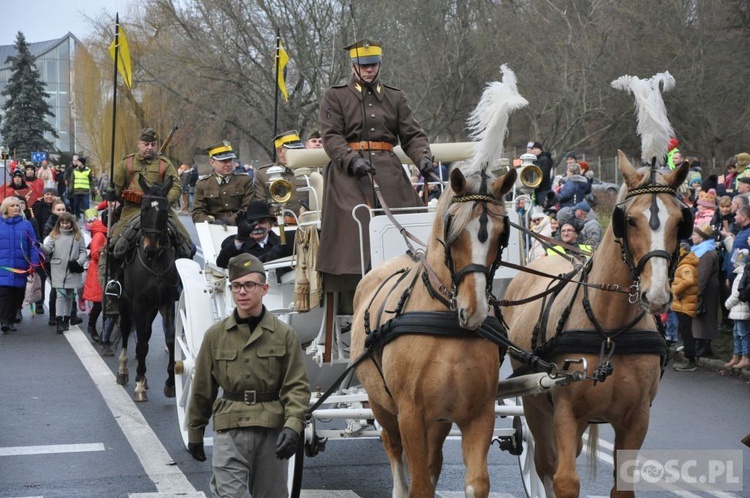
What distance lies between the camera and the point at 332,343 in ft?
27.9

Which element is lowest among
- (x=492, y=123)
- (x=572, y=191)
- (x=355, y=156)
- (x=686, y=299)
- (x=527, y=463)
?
(x=527, y=463)

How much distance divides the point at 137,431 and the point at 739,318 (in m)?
6.49

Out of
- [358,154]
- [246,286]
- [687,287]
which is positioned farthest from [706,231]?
[246,286]

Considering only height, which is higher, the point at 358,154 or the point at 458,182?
the point at 358,154

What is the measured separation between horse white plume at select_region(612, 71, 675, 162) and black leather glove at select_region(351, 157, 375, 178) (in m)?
1.84

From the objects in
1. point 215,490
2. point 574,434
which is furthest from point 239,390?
point 574,434

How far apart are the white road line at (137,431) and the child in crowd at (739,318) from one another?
20.8ft

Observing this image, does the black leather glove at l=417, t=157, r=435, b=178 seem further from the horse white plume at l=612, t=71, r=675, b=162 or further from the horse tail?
the horse tail

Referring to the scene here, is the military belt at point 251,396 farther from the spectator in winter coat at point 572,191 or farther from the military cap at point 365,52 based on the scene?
the spectator in winter coat at point 572,191

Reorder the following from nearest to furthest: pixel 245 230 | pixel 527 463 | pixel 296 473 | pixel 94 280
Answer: pixel 296 473
pixel 527 463
pixel 245 230
pixel 94 280

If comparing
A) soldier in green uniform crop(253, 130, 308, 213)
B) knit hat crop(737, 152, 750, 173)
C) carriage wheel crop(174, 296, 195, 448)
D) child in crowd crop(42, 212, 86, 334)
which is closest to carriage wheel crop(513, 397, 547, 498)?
carriage wheel crop(174, 296, 195, 448)

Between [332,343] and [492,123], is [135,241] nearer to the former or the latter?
[332,343]

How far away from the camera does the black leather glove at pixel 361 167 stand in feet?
26.2

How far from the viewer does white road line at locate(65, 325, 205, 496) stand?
8.95m
